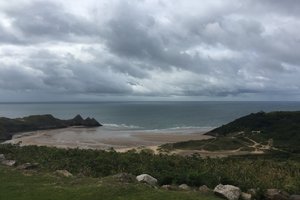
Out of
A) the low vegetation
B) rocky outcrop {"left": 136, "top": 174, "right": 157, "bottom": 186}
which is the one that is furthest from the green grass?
rocky outcrop {"left": 136, "top": 174, "right": 157, "bottom": 186}

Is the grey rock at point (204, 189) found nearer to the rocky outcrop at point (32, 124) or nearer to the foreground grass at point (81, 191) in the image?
the foreground grass at point (81, 191)

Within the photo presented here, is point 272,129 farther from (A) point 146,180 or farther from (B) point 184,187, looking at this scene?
(A) point 146,180

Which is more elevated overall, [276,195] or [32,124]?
[276,195]

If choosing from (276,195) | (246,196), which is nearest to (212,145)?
(276,195)

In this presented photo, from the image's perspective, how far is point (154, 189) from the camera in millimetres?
16078

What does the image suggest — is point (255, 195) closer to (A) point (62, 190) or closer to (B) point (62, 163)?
(A) point (62, 190)

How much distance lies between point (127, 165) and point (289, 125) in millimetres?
76611

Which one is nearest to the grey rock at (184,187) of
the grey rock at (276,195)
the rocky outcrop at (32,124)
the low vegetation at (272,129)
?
the grey rock at (276,195)

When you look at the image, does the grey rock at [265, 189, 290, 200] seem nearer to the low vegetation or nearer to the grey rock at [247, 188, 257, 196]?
the grey rock at [247, 188, 257, 196]

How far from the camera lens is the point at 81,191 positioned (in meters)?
15.8

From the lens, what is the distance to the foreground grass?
49.4ft

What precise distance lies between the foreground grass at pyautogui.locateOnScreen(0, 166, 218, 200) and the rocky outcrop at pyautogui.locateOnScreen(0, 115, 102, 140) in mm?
90385

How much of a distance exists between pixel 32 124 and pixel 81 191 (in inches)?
4471

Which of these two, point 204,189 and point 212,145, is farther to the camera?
point 212,145
